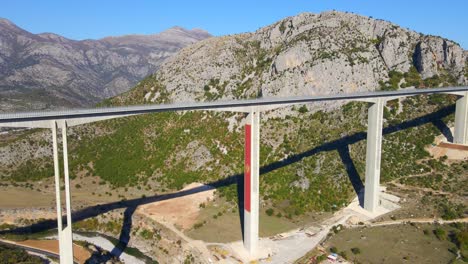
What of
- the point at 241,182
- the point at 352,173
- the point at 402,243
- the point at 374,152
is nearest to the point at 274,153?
the point at 241,182

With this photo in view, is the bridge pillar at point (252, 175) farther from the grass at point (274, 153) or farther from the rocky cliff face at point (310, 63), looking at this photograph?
the rocky cliff face at point (310, 63)

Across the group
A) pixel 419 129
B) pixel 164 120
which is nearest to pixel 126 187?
pixel 164 120

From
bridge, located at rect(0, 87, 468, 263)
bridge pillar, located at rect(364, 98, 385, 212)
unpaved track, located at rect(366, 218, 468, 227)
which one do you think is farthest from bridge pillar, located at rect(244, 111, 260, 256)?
bridge pillar, located at rect(364, 98, 385, 212)

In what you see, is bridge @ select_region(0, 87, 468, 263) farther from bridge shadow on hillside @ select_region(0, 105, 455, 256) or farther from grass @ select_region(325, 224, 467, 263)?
grass @ select_region(325, 224, 467, 263)

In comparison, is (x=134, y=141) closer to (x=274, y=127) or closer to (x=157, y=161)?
(x=157, y=161)

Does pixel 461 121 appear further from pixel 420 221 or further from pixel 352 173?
pixel 420 221

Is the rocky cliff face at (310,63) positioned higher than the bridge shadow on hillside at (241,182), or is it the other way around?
the rocky cliff face at (310,63)

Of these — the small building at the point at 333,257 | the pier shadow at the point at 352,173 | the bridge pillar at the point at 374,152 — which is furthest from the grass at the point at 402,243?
the pier shadow at the point at 352,173

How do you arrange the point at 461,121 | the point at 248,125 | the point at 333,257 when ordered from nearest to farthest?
the point at 248,125 → the point at 333,257 → the point at 461,121
